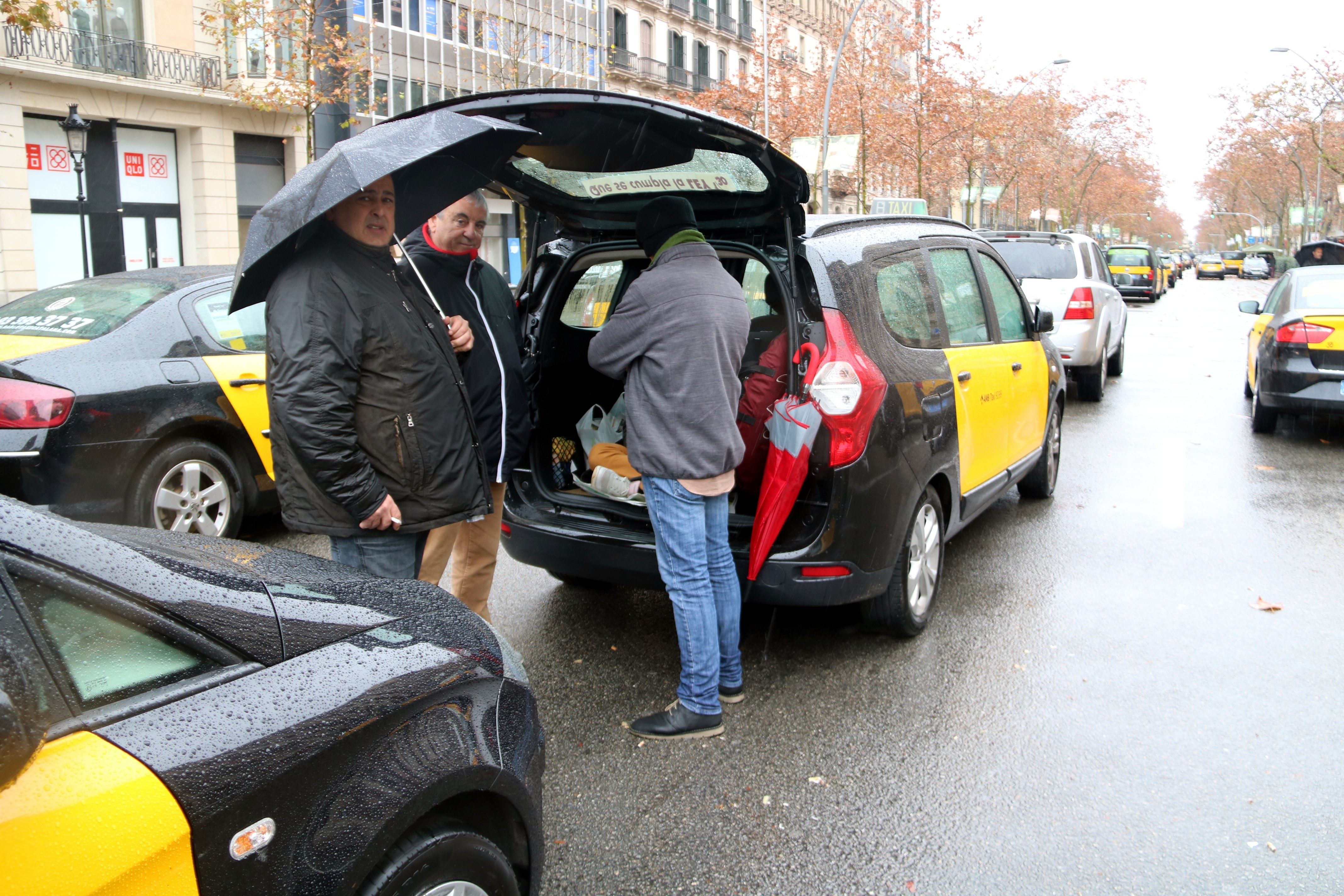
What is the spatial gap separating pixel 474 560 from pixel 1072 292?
944cm

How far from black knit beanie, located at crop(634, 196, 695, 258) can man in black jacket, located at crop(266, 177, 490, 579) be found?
0.83 m

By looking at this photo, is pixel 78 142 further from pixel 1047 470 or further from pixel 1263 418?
pixel 1263 418

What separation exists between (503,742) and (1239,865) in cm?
211

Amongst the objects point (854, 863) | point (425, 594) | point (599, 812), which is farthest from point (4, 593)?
point (854, 863)

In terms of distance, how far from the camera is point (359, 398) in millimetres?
2945

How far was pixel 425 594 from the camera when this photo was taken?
241 cm

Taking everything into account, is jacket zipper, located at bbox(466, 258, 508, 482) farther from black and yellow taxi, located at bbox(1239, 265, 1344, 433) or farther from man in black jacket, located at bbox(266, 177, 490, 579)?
black and yellow taxi, located at bbox(1239, 265, 1344, 433)

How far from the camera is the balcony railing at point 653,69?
47719 mm

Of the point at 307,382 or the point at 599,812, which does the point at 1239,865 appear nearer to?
the point at 599,812

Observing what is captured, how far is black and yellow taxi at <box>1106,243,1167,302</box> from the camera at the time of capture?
34.8m

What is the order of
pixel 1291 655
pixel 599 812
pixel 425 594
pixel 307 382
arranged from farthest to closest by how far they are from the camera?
pixel 1291 655 < pixel 599 812 < pixel 307 382 < pixel 425 594

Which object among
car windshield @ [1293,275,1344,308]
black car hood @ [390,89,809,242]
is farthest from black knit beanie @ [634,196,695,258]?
car windshield @ [1293,275,1344,308]

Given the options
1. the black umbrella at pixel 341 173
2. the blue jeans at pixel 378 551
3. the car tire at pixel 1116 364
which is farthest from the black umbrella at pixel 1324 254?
the blue jeans at pixel 378 551

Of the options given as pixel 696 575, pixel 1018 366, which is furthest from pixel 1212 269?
pixel 696 575
